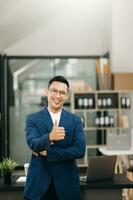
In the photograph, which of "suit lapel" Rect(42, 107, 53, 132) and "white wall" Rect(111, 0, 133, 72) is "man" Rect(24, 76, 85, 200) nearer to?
"suit lapel" Rect(42, 107, 53, 132)

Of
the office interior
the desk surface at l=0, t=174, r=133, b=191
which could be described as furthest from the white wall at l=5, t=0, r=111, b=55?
the desk surface at l=0, t=174, r=133, b=191

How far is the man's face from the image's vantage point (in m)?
2.05

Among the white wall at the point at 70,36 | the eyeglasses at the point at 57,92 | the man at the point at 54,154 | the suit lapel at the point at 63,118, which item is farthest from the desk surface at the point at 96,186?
the white wall at the point at 70,36

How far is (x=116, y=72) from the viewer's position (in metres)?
6.29

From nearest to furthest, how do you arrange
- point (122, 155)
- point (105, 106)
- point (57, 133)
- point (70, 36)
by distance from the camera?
1. point (57, 133)
2. point (122, 155)
3. point (105, 106)
4. point (70, 36)

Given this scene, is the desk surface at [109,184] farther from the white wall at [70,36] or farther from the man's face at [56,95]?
the white wall at [70,36]

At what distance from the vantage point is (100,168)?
2.40 metres

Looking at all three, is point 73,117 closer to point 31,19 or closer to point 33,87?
point 31,19

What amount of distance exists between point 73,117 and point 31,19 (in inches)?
189

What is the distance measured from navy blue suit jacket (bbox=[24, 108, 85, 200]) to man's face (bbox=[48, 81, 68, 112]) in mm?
61

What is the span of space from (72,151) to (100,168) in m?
0.47

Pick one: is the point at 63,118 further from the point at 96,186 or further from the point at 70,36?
the point at 70,36

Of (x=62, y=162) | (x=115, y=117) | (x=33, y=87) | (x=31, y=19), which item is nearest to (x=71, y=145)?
(x=62, y=162)

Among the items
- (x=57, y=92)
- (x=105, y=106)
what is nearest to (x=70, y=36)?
(x=105, y=106)
